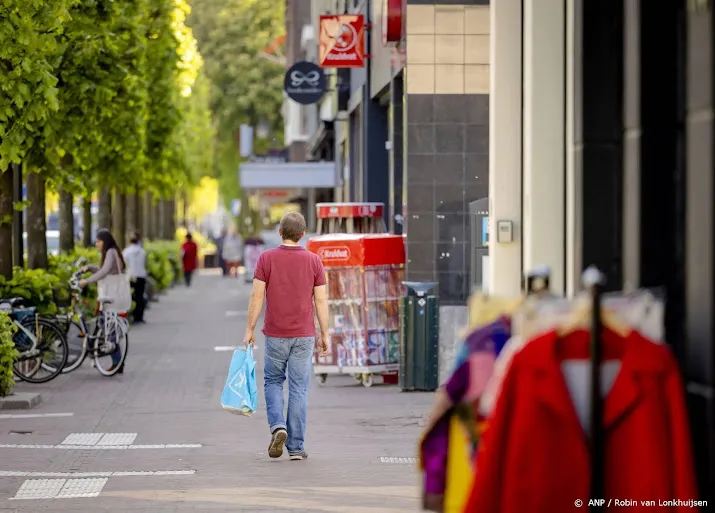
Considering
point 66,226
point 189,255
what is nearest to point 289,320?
point 66,226

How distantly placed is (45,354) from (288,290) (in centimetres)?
706

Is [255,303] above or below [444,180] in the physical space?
below

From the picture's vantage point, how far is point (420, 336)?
1708 centimetres

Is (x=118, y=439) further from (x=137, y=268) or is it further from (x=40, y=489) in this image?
(x=137, y=268)

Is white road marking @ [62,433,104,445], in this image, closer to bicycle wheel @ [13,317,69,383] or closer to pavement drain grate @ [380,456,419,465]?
pavement drain grate @ [380,456,419,465]

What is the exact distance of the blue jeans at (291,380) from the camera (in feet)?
39.2

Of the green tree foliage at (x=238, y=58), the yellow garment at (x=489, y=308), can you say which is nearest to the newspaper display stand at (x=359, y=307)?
the yellow garment at (x=489, y=308)

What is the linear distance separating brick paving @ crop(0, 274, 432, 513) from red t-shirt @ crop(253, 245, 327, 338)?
978 mm

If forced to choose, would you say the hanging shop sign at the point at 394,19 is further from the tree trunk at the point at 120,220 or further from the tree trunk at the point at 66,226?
the tree trunk at the point at 120,220

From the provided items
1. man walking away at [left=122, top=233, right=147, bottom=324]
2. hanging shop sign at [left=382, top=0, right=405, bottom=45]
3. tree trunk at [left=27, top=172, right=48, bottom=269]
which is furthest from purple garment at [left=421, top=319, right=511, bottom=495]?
man walking away at [left=122, top=233, right=147, bottom=324]

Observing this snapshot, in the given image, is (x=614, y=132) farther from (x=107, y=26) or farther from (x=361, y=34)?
(x=361, y=34)

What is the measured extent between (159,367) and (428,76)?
206 inches

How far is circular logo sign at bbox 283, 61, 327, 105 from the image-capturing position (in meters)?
33.4

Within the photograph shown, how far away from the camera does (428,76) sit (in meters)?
19.2
